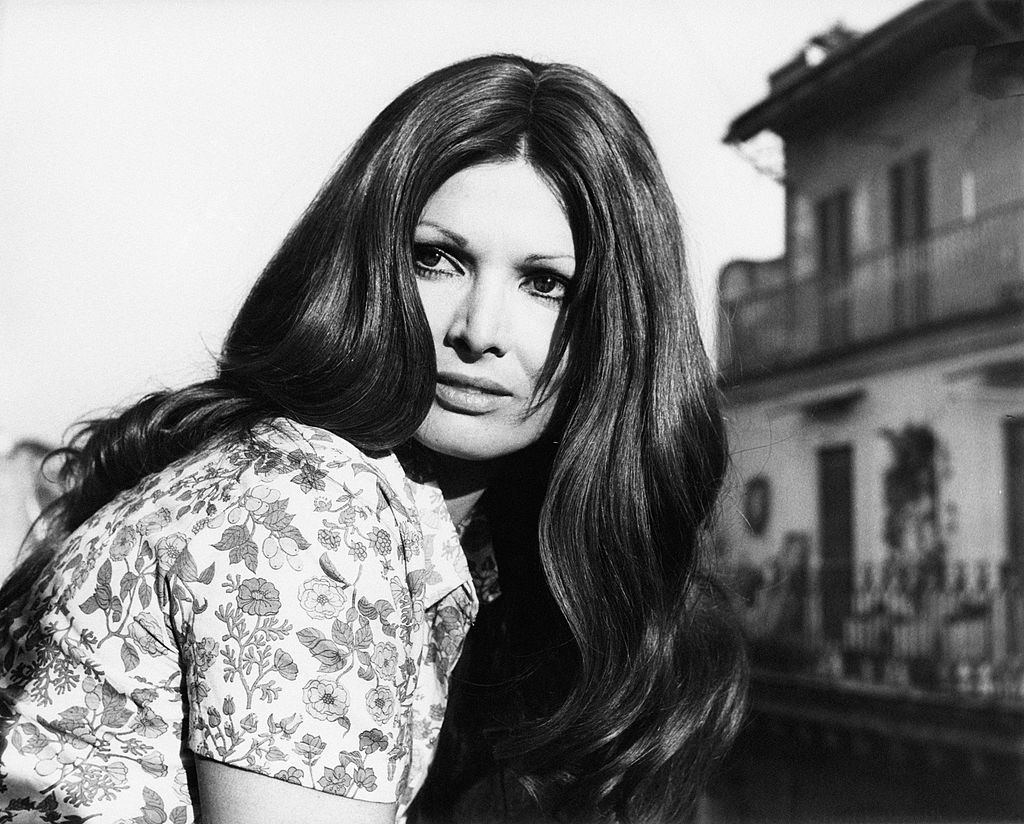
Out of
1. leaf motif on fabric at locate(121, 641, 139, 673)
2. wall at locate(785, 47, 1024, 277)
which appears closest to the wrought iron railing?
wall at locate(785, 47, 1024, 277)

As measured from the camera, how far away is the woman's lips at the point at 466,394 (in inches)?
46.9

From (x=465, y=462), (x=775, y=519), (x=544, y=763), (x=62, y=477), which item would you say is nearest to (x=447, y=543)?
(x=465, y=462)

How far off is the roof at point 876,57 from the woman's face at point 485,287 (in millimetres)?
1795

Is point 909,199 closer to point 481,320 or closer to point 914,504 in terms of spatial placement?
point 914,504

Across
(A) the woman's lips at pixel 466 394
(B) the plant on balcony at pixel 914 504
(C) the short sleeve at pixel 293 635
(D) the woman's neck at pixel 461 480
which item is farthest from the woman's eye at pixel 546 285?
(B) the plant on balcony at pixel 914 504

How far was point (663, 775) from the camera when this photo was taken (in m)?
1.46

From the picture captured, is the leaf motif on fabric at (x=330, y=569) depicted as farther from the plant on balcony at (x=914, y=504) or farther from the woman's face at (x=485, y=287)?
the plant on balcony at (x=914, y=504)

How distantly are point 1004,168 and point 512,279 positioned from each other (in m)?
3.21

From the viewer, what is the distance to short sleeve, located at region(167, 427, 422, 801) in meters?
0.86

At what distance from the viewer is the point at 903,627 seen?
12.9ft

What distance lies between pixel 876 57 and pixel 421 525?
2.57 m

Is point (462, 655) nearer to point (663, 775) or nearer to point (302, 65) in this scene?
point (663, 775)

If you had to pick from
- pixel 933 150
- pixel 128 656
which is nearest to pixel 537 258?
pixel 128 656

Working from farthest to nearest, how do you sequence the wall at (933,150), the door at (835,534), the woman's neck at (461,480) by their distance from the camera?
the door at (835,534) → the wall at (933,150) → the woman's neck at (461,480)
